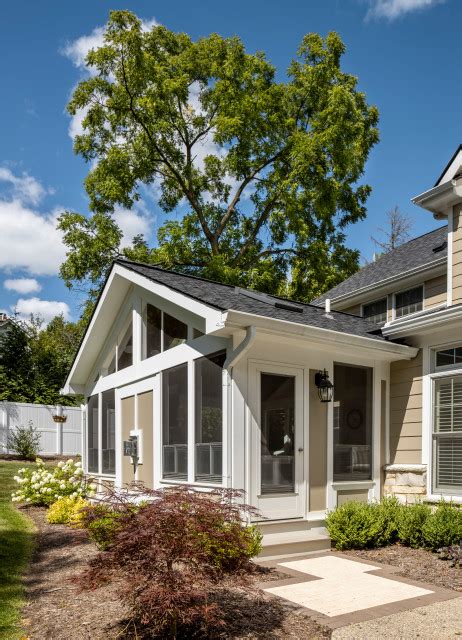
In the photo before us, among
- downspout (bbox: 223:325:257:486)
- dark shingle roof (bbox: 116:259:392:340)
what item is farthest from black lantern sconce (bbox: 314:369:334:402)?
downspout (bbox: 223:325:257:486)

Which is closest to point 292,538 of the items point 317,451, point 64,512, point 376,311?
point 317,451

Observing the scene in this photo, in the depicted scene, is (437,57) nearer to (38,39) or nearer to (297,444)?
(38,39)

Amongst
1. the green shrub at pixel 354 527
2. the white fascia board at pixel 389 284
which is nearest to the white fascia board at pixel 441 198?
the white fascia board at pixel 389 284

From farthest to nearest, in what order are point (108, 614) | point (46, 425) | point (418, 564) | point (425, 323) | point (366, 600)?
point (46, 425) < point (425, 323) < point (418, 564) < point (366, 600) < point (108, 614)

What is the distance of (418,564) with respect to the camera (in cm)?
644

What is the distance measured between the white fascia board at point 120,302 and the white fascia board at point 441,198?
12.6 feet

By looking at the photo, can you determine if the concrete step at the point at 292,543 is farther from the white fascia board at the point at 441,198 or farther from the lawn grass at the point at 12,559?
the white fascia board at the point at 441,198

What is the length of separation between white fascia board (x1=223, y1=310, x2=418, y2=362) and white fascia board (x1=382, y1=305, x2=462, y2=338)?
25 cm

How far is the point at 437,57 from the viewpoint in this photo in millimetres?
12977

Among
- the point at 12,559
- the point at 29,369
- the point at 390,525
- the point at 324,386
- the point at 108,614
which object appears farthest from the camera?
the point at 29,369

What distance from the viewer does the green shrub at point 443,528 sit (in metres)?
6.73

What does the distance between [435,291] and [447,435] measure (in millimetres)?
3490

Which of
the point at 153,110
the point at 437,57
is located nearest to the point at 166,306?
the point at 437,57

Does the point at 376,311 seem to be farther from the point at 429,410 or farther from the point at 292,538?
the point at 292,538
